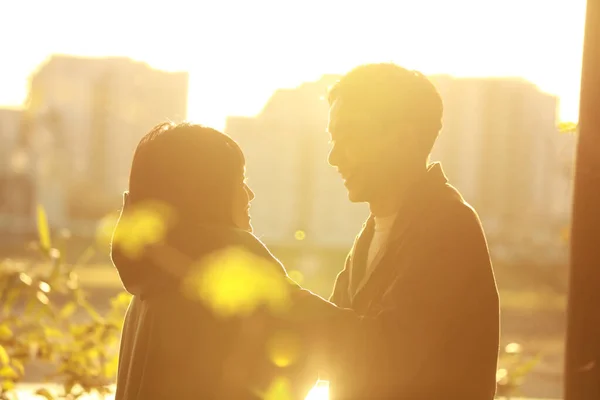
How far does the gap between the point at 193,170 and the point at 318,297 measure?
1.24 ft

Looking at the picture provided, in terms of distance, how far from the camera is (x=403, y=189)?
6.64ft

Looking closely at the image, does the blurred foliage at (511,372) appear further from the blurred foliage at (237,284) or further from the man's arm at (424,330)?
the blurred foliage at (237,284)

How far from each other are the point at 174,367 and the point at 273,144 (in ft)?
143

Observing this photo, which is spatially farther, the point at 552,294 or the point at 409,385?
the point at 552,294

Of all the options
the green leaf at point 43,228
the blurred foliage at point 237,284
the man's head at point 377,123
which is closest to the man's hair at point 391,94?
the man's head at point 377,123

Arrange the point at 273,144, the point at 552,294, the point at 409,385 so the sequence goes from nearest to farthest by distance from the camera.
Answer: the point at 409,385
the point at 552,294
the point at 273,144

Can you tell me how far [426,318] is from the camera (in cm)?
181

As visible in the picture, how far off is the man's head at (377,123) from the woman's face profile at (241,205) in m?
0.22

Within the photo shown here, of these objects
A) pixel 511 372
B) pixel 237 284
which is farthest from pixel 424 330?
pixel 511 372

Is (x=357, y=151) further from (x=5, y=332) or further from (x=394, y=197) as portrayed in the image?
(x=5, y=332)

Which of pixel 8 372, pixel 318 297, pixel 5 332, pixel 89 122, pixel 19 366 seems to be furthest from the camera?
pixel 89 122

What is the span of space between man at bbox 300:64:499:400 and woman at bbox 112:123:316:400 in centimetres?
16

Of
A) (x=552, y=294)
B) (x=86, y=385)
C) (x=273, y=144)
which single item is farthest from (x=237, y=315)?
(x=273, y=144)

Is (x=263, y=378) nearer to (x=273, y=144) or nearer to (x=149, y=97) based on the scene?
(x=273, y=144)
